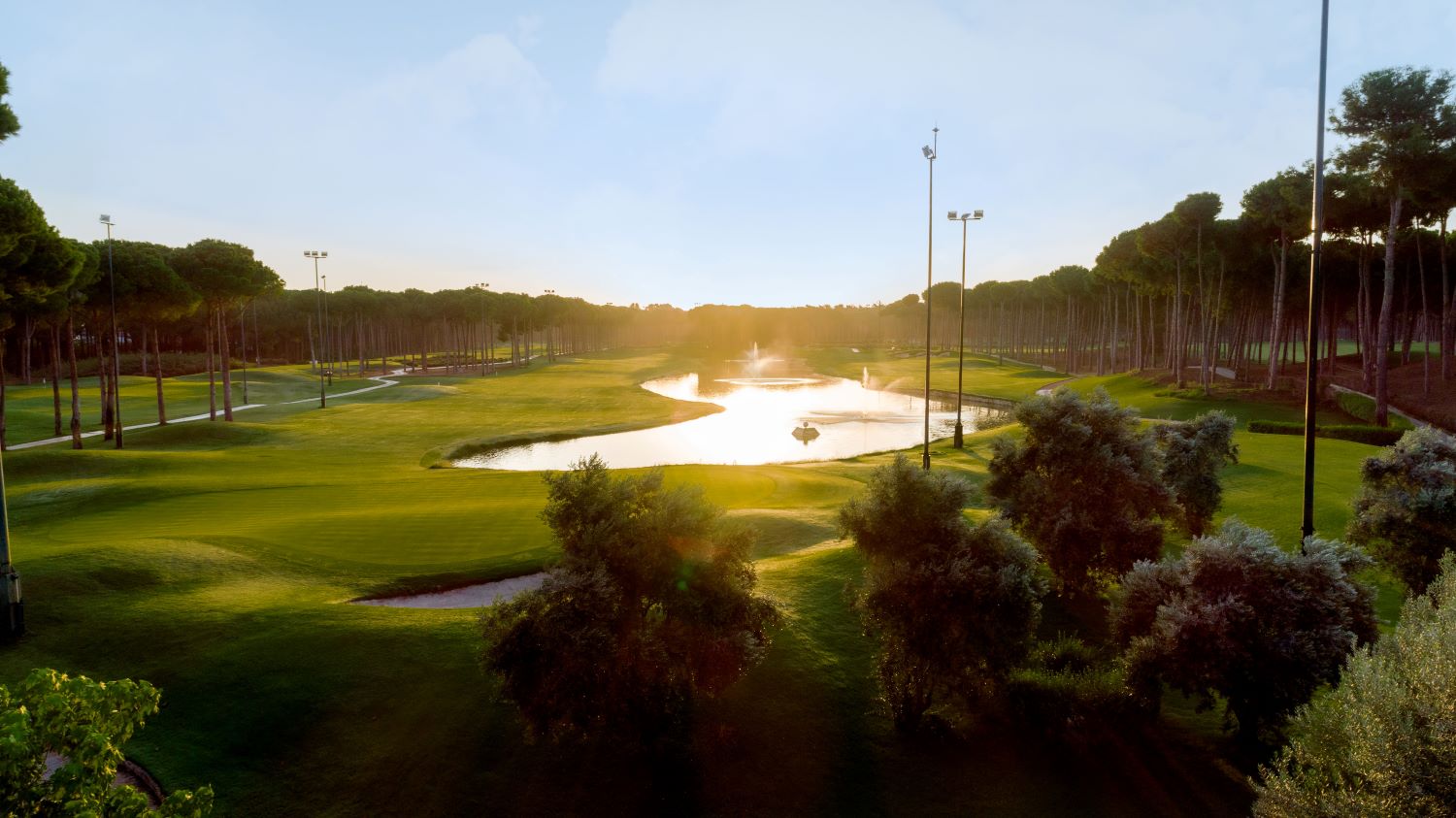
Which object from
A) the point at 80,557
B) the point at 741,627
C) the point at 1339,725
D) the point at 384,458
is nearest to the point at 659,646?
the point at 741,627

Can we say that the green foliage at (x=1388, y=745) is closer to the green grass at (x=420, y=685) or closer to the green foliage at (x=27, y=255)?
the green grass at (x=420, y=685)

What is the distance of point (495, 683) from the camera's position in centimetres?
1788

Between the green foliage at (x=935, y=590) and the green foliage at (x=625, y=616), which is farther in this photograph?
the green foliage at (x=935, y=590)

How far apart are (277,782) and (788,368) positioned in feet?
532

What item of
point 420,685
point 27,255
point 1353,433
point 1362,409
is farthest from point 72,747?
point 1362,409

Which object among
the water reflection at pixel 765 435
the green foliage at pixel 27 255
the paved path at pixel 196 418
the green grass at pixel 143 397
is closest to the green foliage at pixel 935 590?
the water reflection at pixel 765 435

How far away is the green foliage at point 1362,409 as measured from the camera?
48.6 m

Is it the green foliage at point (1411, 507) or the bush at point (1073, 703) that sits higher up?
the green foliage at point (1411, 507)

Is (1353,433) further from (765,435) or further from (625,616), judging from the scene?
(625,616)

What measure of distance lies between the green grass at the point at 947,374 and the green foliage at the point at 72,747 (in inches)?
3609

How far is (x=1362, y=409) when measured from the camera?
54.2m

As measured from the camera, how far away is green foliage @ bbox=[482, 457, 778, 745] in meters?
13.9

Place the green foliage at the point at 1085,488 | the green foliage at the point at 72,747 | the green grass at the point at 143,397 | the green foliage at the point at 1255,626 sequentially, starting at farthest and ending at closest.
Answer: the green grass at the point at 143,397, the green foliage at the point at 1085,488, the green foliage at the point at 1255,626, the green foliage at the point at 72,747

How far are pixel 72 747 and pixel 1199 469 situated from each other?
34.4 m
